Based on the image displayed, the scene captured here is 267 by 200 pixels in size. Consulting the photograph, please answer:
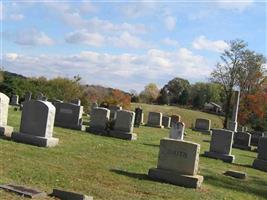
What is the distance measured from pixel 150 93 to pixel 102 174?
11359 centimetres

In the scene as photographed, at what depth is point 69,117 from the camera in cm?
2370

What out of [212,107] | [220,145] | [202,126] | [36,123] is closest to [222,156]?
[220,145]

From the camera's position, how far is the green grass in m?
9.96

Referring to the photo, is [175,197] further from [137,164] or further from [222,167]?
[222,167]

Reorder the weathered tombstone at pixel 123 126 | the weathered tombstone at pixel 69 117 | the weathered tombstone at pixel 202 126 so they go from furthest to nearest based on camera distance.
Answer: the weathered tombstone at pixel 202 126 < the weathered tombstone at pixel 69 117 < the weathered tombstone at pixel 123 126

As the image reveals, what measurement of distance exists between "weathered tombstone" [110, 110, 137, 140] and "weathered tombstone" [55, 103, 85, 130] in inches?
70.4

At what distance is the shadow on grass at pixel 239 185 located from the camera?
13.4 m

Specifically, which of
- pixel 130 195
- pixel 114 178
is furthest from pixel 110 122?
pixel 130 195

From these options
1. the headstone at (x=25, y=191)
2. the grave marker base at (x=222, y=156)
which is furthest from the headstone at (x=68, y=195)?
the grave marker base at (x=222, y=156)

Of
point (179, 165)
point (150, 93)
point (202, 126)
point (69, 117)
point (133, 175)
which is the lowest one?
point (133, 175)

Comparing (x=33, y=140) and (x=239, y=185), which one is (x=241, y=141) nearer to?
(x=239, y=185)

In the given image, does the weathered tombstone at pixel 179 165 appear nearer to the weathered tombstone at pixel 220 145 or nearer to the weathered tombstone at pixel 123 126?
the weathered tombstone at pixel 220 145

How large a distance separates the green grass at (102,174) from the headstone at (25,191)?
18cm

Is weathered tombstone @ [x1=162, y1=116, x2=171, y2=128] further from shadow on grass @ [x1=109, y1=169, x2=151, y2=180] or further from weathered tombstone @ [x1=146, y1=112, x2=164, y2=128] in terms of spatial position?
shadow on grass @ [x1=109, y1=169, x2=151, y2=180]
